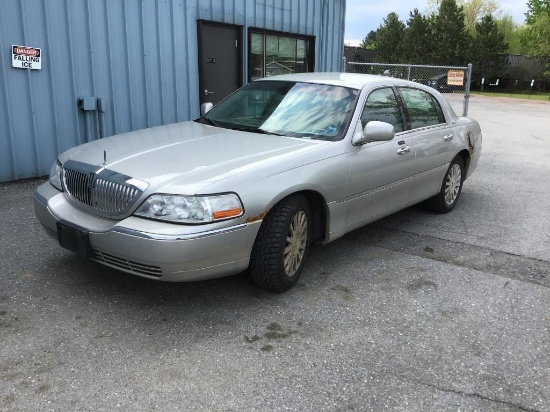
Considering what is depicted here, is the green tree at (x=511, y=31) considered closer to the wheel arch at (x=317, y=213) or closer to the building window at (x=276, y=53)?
the building window at (x=276, y=53)

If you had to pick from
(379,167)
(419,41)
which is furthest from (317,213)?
(419,41)

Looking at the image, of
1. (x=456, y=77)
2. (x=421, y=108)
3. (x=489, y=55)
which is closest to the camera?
(x=421, y=108)

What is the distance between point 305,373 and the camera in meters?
2.88

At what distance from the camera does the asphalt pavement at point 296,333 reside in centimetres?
269

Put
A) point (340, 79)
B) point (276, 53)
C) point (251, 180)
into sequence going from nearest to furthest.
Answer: point (251, 180)
point (340, 79)
point (276, 53)

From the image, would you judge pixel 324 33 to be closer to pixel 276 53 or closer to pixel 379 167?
pixel 276 53

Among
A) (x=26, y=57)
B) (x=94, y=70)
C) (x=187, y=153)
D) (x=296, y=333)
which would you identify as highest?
(x=26, y=57)

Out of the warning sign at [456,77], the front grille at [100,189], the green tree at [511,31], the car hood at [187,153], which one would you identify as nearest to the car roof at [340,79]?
the car hood at [187,153]

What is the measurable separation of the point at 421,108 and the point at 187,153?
279 centimetres

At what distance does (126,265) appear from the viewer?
3.26 meters

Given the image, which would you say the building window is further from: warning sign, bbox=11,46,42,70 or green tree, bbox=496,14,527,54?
Result: green tree, bbox=496,14,527,54

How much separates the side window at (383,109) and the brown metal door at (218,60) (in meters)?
4.54

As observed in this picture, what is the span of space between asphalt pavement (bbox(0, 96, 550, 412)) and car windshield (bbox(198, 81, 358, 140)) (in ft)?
3.87

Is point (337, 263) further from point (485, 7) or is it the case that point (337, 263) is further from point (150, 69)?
point (485, 7)
